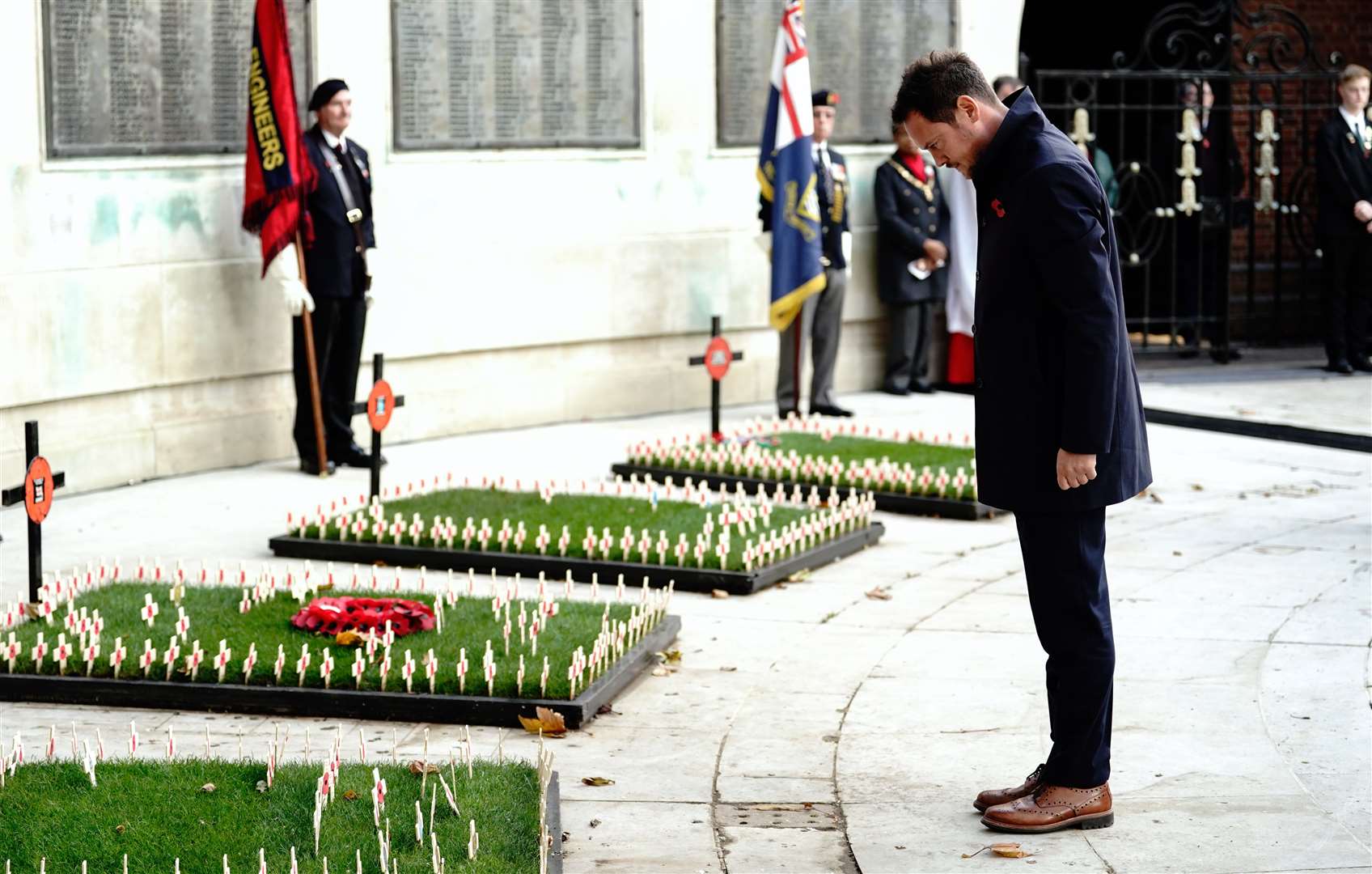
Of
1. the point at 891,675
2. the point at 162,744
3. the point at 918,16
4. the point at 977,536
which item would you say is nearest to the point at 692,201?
the point at 918,16

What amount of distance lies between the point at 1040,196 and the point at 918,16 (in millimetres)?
11273

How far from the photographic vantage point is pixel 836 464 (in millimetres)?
11023

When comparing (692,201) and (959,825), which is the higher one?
(692,201)

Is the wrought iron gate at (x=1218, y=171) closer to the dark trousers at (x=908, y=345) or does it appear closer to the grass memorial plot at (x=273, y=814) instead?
the dark trousers at (x=908, y=345)

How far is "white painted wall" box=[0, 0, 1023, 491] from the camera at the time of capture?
10836 millimetres

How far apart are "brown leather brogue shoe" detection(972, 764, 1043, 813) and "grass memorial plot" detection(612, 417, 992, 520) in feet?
15.8

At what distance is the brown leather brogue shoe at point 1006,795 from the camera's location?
18.0 ft

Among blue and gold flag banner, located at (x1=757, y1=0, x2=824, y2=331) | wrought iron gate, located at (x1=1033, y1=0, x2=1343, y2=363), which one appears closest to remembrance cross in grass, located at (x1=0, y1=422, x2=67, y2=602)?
blue and gold flag banner, located at (x1=757, y1=0, x2=824, y2=331)

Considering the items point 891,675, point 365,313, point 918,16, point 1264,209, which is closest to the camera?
point 891,675

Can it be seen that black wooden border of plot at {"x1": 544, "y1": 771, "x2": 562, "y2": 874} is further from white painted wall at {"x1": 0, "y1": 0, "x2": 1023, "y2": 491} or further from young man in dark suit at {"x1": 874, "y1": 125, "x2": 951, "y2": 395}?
young man in dark suit at {"x1": 874, "y1": 125, "x2": 951, "y2": 395}

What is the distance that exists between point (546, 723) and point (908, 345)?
9.52 metres

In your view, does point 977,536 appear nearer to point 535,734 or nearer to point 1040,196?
point 535,734

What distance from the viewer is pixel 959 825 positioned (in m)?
5.48

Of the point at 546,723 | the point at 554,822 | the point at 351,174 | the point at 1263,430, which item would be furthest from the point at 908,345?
the point at 554,822
